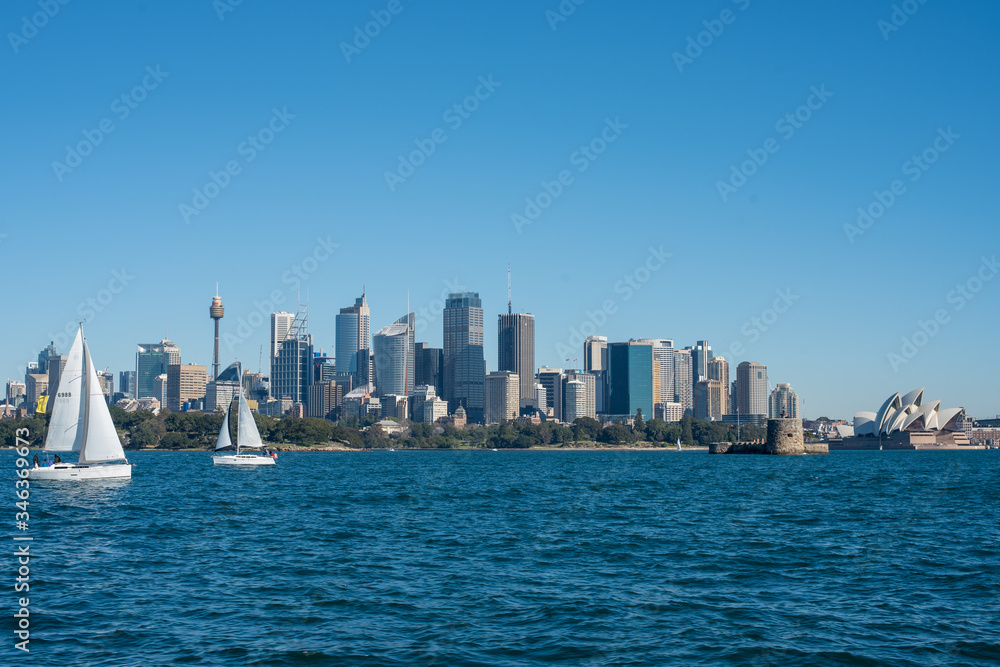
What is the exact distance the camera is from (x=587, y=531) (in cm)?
4197

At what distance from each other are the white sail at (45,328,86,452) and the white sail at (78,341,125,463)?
502 mm

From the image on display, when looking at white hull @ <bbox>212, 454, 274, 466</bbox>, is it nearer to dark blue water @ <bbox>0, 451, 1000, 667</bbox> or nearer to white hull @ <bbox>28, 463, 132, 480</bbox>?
white hull @ <bbox>28, 463, 132, 480</bbox>

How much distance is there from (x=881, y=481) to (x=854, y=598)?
224 feet

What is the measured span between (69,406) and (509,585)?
49.0 m

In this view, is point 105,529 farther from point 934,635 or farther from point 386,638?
point 934,635

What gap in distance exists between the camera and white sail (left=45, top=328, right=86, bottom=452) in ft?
214

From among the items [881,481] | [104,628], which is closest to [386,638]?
[104,628]

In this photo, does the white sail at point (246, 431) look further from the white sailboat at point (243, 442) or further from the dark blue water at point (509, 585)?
the dark blue water at point (509, 585)

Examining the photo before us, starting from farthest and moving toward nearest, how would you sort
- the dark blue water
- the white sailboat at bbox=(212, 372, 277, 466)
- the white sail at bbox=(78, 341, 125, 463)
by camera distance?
the white sailboat at bbox=(212, 372, 277, 466) → the white sail at bbox=(78, 341, 125, 463) → the dark blue water

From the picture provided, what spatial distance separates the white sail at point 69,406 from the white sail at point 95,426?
19.8 inches

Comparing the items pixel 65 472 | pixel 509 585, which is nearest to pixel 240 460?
pixel 65 472

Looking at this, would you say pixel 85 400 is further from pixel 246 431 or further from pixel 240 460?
pixel 246 431

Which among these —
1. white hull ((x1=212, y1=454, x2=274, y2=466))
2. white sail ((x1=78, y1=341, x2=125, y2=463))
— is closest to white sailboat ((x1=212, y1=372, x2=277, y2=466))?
white hull ((x1=212, y1=454, x2=274, y2=466))

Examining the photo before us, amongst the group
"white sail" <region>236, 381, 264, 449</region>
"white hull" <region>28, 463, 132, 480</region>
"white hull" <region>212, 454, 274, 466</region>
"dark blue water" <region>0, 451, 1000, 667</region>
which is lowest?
"white hull" <region>212, 454, 274, 466</region>
